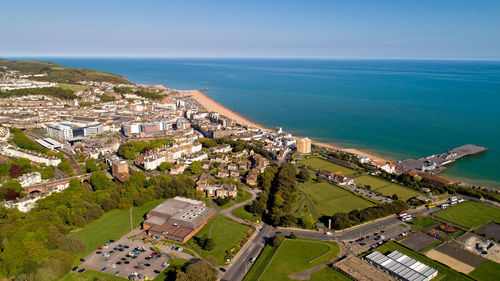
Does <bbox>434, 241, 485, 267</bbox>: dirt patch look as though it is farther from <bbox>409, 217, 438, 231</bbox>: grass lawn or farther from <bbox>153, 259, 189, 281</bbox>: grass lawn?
<bbox>153, 259, 189, 281</bbox>: grass lawn

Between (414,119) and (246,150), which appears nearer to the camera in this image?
(246,150)

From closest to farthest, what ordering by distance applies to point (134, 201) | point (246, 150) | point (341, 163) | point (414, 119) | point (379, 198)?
point (134, 201)
point (379, 198)
point (341, 163)
point (246, 150)
point (414, 119)

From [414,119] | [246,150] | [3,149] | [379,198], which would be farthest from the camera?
[414,119]

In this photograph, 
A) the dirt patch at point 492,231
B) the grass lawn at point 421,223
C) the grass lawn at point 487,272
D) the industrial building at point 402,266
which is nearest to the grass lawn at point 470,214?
the dirt patch at point 492,231

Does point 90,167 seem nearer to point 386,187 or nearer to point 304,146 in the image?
point 304,146

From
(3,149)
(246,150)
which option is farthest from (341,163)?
(3,149)

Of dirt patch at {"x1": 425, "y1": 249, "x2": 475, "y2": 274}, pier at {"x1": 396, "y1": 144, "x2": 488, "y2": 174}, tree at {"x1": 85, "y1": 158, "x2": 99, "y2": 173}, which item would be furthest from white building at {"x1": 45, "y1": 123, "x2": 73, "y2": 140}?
dirt patch at {"x1": 425, "y1": 249, "x2": 475, "y2": 274}

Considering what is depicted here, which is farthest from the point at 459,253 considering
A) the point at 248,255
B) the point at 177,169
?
the point at 177,169

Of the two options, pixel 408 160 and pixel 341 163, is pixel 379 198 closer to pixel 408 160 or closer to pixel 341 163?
pixel 341 163
